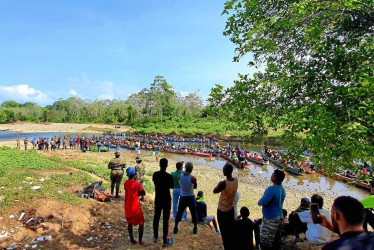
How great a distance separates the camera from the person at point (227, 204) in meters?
4.74

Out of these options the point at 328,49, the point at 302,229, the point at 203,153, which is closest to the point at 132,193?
the point at 302,229

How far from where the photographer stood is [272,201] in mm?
4441

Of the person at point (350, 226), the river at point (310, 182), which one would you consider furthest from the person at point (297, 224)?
the river at point (310, 182)

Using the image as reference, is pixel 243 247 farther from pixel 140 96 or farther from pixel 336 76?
pixel 140 96

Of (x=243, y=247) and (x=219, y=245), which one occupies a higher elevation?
(x=243, y=247)

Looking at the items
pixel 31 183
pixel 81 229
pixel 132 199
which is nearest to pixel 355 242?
pixel 132 199

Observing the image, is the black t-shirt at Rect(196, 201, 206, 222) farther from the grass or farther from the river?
the river

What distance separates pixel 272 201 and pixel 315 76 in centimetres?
264

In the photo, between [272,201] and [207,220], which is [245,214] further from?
[207,220]

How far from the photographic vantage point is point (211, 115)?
18.2 ft

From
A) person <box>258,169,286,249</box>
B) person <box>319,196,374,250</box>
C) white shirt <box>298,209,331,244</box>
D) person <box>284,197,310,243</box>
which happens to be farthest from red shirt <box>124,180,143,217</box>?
person <box>319,196,374,250</box>

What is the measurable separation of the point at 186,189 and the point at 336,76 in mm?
3970

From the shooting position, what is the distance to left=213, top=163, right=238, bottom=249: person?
4.74m

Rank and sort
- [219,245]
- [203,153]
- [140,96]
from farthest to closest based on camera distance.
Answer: [140,96] < [203,153] < [219,245]
